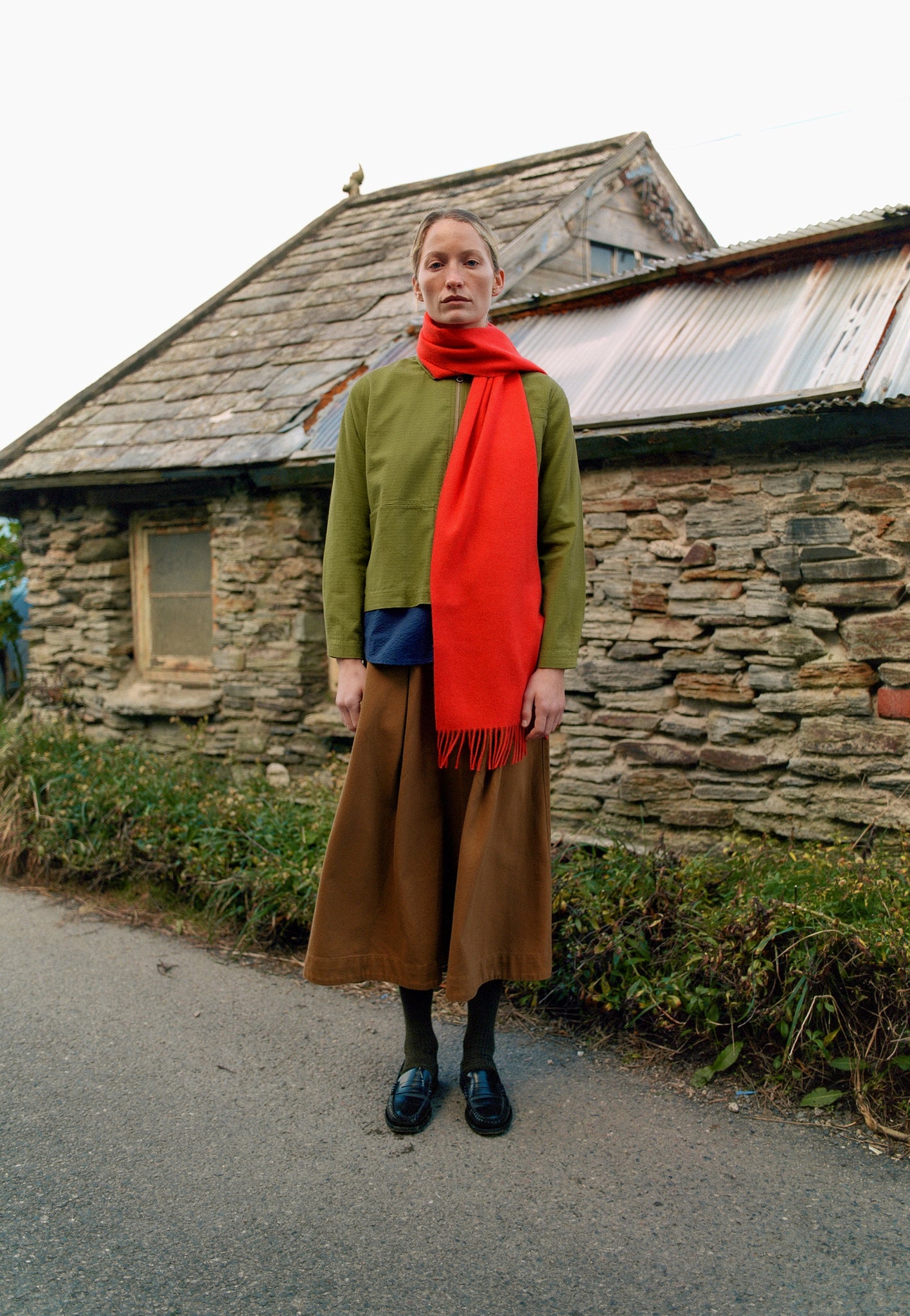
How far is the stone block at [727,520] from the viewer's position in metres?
4.04

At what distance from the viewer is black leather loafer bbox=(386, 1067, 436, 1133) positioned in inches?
97.7

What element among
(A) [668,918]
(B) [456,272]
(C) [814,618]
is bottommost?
(A) [668,918]

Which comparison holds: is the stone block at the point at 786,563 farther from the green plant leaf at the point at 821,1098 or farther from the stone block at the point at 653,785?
the green plant leaf at the point at 821,1098

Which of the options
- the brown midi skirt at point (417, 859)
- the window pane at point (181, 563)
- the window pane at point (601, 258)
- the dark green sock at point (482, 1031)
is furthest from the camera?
the window pane at point (601, 258)

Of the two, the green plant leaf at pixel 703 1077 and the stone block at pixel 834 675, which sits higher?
the stone block at pixel 834 675

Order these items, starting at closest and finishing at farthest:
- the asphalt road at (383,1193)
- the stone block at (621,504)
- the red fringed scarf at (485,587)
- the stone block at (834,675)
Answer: the asphalt road at (383,1193) < the red fringed scarf at (485,587) < the stone block at (834,675) < the stone block at (621,504)

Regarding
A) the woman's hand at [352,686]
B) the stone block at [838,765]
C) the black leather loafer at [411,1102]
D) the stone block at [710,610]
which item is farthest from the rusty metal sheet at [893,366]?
the black leather loafer at [411,1102]

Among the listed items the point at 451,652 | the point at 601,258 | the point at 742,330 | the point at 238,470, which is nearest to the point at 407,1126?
the point at 451,652

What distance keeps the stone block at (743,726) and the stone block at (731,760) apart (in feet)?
0.11

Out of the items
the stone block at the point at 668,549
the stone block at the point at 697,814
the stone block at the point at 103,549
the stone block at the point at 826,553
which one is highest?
the stone block at the point at 103,549

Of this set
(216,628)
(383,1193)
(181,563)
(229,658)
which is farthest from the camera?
(181,563)

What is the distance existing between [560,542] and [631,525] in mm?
1964

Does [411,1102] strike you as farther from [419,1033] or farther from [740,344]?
[740,344]

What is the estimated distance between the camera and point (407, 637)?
2.42 meters
